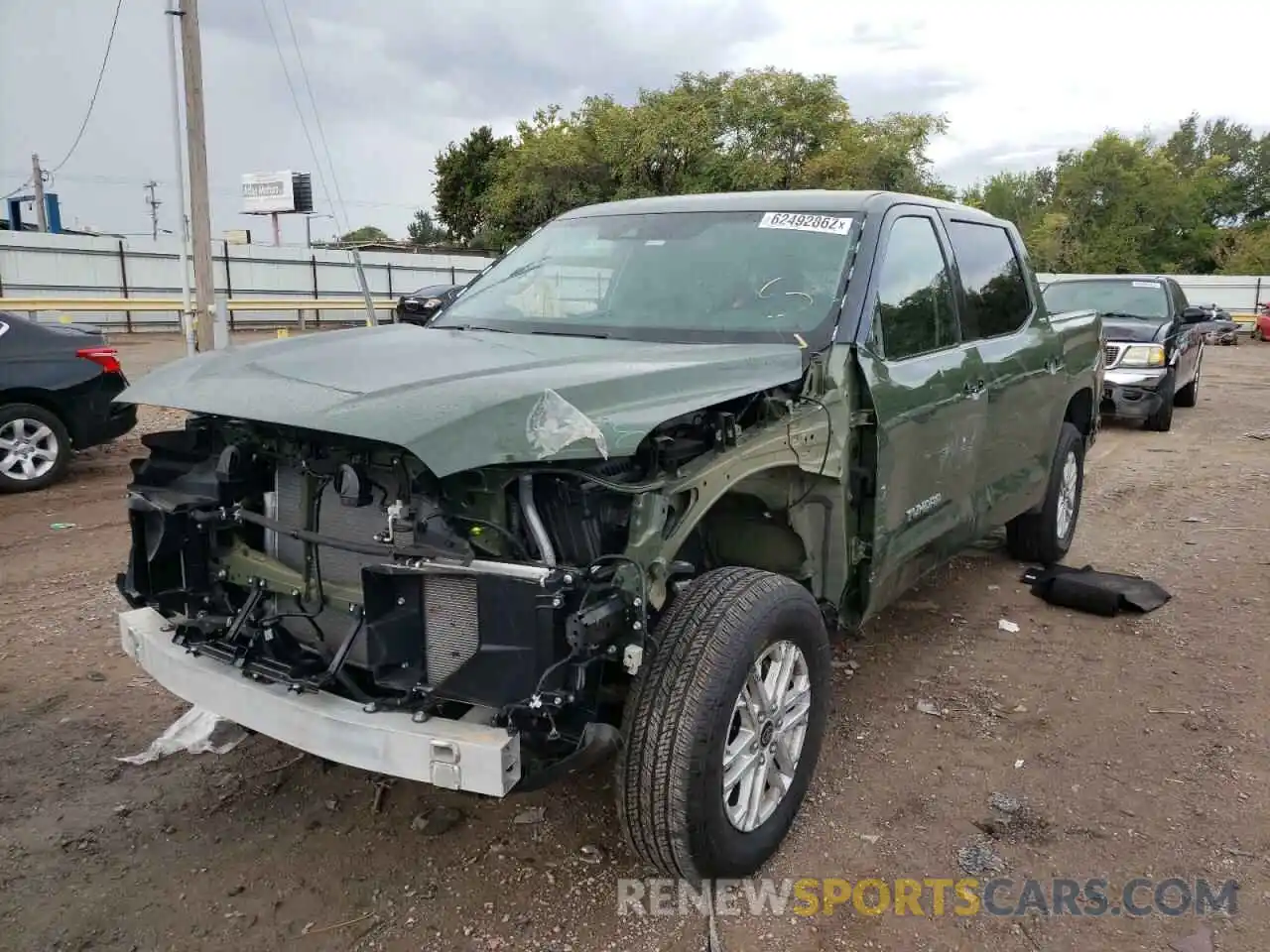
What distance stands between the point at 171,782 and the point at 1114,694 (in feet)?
11.8

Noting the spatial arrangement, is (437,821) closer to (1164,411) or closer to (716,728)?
(716,728)

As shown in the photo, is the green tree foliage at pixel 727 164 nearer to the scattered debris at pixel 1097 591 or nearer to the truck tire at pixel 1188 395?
the truck tire at pixel 1188 395

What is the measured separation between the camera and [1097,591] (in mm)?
5145

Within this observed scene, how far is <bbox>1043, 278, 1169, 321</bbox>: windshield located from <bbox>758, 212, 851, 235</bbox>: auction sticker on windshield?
8.98 m

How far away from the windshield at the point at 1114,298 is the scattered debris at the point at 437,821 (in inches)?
416

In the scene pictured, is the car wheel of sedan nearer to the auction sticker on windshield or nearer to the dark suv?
the auction sticker on windshield

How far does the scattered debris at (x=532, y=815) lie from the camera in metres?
3.19

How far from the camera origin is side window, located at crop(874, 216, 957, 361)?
3670 mm

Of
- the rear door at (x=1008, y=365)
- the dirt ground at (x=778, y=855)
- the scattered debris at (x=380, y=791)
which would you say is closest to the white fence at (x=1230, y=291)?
the rear door at (x=1008, y=365)

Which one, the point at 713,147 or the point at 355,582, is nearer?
the point at 355,582

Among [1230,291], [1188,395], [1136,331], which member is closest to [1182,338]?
[1136,331]

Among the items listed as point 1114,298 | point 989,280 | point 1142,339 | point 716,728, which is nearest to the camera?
point 716,728

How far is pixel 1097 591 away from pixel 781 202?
105 inches

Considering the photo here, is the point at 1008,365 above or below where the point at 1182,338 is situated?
above
